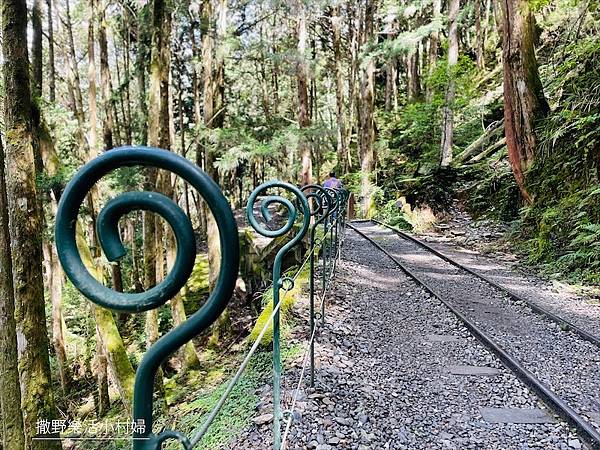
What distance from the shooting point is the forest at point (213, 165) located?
19.1ft

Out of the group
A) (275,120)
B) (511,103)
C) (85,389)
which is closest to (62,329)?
(85,389)

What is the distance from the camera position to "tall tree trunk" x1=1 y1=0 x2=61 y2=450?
5520 millimetres

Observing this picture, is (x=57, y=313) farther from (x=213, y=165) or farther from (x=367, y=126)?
(x=367, y=126)

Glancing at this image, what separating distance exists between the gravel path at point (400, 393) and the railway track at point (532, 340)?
0.44 feet

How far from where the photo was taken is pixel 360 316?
252 inches

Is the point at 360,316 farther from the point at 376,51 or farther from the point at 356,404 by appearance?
the point at 376,51

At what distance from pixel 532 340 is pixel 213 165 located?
8.80 meters

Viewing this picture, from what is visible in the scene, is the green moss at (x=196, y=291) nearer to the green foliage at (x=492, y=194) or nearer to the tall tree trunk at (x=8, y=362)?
the tall tree trunk at (x=8, y=362)

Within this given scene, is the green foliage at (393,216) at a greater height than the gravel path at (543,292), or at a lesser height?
greater

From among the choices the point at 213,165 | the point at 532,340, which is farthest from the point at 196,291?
the point at 532,340

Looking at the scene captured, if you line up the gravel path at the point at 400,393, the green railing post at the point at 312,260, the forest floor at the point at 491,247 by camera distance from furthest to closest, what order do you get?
the forest floor at the point at 491,247 → the green railing post at the point at 312,260 → the gravel path at the point at 400,393

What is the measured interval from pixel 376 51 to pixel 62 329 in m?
15.3

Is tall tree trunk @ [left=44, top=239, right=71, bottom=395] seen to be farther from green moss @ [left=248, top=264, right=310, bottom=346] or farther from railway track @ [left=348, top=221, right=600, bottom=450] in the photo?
railway track @ [left=348, top=221, right=600, bottom=450]

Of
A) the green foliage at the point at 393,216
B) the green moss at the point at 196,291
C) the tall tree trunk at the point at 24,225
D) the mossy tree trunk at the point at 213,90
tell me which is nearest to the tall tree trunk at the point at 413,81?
the green foliage at the point at 393,216
